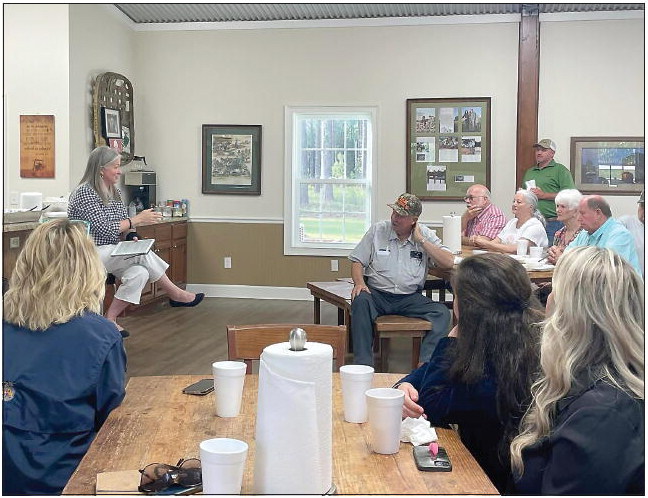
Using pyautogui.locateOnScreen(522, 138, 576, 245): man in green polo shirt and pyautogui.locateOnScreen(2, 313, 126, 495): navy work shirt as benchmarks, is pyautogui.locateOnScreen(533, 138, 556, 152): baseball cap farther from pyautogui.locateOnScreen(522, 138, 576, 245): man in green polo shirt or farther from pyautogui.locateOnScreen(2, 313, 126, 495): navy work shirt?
pyautogui.locateOnScreen(2, 313, 126, 495): navy work shirt

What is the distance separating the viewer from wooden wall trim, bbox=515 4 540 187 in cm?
754

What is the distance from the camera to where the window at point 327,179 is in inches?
317

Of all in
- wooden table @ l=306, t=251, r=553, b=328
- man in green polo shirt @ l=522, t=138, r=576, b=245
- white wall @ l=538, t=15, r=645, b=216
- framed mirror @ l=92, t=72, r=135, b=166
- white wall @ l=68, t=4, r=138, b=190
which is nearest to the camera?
wooden table @ l=306, t=251, r=553, b=328

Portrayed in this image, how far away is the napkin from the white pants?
3371mm

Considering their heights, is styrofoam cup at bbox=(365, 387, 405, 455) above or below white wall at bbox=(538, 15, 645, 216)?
Result: below

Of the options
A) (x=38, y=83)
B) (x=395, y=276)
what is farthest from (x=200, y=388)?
(x=38, y=83)

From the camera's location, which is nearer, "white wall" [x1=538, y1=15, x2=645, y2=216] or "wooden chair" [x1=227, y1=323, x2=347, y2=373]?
"wooden chair" [x1=227, y1=323, x2=347, y2=373]

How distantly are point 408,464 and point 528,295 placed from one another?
1.90 ft

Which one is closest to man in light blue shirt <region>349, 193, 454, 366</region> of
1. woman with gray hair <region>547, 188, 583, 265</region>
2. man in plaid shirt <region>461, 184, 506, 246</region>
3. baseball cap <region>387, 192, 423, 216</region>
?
baseball cap <region>387, 192, 423, 216</region>

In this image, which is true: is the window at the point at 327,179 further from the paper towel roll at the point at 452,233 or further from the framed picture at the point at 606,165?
the paper towel roll at the point at 452,233

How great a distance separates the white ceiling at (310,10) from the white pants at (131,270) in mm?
3678

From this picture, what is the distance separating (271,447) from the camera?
49.1 inches

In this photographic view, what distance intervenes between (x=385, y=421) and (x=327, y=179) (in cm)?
670

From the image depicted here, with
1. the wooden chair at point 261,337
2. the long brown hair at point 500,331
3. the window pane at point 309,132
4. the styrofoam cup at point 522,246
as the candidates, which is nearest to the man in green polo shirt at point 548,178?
the styrofoam cup at point 522,246
